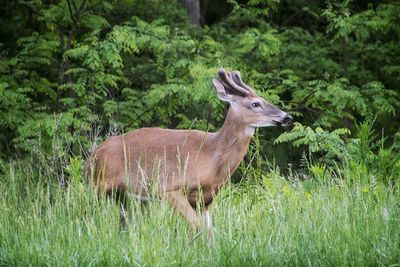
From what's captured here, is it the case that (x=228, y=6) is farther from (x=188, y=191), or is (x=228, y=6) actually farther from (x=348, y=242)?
(x=348, y=242)

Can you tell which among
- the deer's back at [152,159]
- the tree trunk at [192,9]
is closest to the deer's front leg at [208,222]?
the deer's back at [152,159]

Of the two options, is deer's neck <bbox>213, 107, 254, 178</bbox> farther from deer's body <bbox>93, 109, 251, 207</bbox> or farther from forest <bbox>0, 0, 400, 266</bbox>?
forest <bbox>0, 0, 400, 266</bbox>

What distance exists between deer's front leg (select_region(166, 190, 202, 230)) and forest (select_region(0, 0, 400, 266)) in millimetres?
192

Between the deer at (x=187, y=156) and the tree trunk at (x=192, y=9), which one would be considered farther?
the tree trunk at (x=192, y=9)

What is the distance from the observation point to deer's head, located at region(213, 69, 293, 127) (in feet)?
32.1

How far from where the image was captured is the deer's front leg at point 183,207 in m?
9.11

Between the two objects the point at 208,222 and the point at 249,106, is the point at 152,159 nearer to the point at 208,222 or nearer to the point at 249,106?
the point at 249,106

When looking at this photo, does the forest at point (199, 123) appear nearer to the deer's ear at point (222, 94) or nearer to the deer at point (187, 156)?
the deer at point (187, 156)

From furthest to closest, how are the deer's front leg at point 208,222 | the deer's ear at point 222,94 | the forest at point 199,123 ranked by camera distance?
the deer's ear at point 222,94
the deer's front leg at point 208,222
the forest at point 199,123

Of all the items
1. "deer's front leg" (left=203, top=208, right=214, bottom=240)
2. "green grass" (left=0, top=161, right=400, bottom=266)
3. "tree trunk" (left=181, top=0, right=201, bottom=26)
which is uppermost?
"tree trunk" (left=181, top=0, right=201, bottom=26)

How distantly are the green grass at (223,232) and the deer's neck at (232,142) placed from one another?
46 cm

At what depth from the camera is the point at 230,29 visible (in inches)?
627

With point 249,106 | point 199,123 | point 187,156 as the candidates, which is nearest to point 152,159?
point 187,156

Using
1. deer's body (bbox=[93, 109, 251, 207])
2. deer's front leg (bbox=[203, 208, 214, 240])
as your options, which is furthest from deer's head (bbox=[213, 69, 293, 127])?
deer's front leg (bbox=[203, 208, 214, 240])
